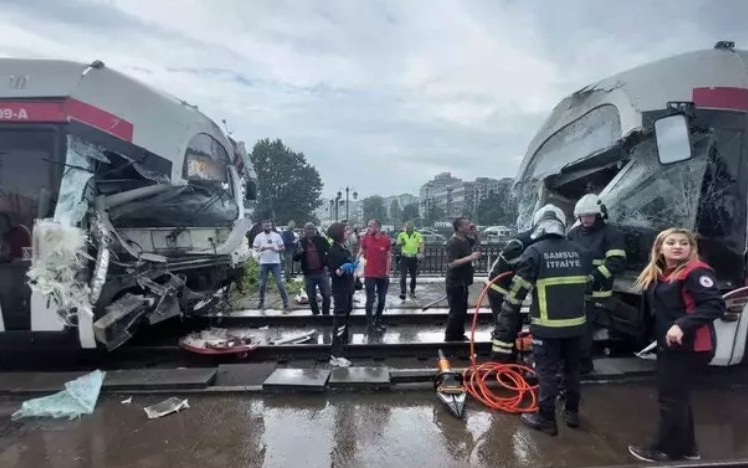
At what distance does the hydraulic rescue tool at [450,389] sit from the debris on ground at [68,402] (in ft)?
10.2

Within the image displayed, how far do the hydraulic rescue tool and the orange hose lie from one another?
10cm

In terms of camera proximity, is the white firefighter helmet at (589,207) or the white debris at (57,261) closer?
the white debris at (57,261)

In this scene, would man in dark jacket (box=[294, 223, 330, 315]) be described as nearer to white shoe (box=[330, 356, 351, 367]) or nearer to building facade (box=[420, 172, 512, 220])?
white shoe (box=[330, 356, 351, 367])

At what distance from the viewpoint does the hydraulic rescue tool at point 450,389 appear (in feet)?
13.1

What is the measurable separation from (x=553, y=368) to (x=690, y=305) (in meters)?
1.08

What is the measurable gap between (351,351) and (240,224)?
3097mm

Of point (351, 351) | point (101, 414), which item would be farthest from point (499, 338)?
point (101, 414)

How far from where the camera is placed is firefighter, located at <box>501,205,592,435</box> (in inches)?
141

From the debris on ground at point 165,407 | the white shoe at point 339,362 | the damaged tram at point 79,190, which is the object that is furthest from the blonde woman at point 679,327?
the damaged tram at point 79,190

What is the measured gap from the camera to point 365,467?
319 cm

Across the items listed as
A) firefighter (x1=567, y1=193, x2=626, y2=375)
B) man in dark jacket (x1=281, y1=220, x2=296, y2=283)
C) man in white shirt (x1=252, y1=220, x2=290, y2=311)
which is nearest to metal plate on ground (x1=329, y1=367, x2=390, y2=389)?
firefighter (x1=567, y1=193, x2=626, y2=375)

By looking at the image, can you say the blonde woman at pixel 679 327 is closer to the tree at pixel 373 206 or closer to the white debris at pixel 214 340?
the white debris at pixel 214 340

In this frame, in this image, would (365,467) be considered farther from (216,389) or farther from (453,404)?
(216,389)

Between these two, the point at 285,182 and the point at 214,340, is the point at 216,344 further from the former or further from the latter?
the point at 285,182
